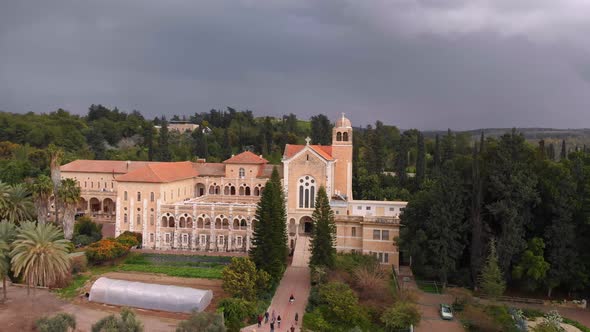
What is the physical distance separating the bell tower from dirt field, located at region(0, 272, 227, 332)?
18.1m

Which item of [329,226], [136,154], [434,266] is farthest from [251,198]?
[136,154]

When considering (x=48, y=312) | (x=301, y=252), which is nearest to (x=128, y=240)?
(x=48, y=312)

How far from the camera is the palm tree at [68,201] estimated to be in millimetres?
43906

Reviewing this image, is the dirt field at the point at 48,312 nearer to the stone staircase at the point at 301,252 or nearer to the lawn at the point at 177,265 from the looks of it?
the lawn at the point at 177,265

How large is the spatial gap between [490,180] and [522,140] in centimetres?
364

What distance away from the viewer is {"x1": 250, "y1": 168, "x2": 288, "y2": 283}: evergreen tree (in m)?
34.3

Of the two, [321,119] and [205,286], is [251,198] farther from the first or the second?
[321,119]

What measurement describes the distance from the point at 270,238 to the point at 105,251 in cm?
1409

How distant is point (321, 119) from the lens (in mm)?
93125

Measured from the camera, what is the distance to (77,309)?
30.8 metres

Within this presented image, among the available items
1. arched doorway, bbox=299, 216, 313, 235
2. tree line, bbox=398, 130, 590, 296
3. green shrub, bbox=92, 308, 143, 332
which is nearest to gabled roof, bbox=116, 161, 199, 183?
arched doorway, bbox=299, 216, 313, 235

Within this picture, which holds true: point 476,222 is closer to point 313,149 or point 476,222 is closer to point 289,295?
point 289,295

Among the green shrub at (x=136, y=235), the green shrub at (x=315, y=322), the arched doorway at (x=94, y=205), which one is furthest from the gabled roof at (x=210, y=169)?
the green shrub at (x=315, y=322)

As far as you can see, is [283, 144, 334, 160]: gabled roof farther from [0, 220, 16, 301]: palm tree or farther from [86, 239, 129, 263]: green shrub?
[0, 220, 16, 301]: palm tree
